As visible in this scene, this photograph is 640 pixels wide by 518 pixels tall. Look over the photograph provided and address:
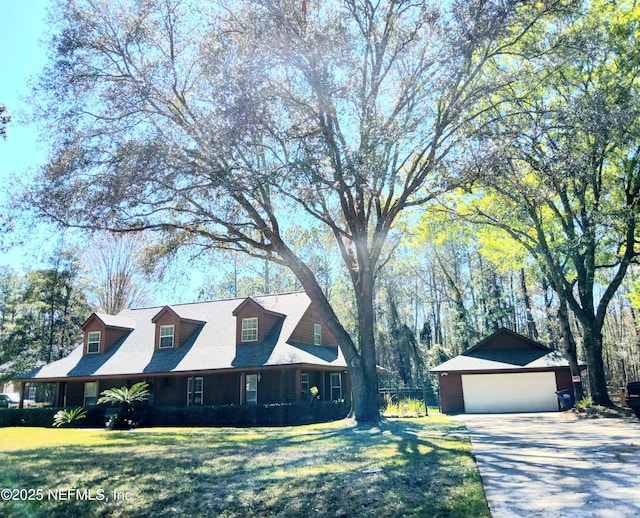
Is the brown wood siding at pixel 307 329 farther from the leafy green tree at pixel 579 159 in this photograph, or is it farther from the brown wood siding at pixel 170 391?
the leafy green tree at pixel 579 159

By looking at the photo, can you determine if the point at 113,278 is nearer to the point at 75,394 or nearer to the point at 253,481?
the point at 75,394

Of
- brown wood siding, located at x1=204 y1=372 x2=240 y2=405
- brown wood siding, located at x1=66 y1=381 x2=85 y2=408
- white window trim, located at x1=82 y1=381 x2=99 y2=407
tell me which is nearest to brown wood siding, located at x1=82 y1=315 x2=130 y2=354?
white window trim, located at x1=82 y1=381 x2=99 y2=407

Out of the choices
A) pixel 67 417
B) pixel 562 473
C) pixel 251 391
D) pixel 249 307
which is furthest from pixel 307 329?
pixel 562 473

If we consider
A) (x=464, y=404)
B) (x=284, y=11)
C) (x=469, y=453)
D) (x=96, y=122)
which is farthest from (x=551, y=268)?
(x=96, y=122)

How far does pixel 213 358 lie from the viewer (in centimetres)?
2334

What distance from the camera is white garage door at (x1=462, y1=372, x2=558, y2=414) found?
80.9ft

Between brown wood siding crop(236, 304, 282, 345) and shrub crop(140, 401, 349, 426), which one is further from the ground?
brown wood siding crop(236, 304, 282, 345)

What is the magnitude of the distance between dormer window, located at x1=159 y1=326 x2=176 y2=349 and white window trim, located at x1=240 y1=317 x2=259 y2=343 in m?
4.10

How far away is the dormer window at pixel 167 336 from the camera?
2572 centimetres

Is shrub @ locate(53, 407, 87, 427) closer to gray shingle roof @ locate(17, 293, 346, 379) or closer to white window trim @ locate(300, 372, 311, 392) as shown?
gray shingle roof @ locate(17, 293, 346, 379)

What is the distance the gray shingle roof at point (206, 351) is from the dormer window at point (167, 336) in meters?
0.39

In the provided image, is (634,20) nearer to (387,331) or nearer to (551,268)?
(551,268)

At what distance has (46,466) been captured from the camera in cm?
924

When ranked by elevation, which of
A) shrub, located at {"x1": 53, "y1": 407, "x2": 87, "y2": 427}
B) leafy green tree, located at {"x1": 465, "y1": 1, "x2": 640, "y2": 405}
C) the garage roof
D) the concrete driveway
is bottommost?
shrub, located at {"x1": 53, "y1": 407, "x2": 87, "y2": 427}
